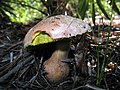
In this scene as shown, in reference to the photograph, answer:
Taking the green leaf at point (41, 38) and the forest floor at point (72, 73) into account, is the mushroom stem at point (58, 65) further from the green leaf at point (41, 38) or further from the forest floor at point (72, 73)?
the green leaf at point (41, 38)

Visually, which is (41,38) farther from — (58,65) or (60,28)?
(58,65)

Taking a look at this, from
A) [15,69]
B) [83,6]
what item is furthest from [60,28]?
[83,6]

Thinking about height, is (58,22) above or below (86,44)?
above

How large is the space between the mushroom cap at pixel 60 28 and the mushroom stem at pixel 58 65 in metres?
0.14

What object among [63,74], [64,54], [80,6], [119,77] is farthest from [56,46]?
[80,6]

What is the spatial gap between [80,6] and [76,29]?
2.16ft

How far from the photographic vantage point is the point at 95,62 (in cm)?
157

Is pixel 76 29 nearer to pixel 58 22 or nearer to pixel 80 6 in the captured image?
pixel 58 22

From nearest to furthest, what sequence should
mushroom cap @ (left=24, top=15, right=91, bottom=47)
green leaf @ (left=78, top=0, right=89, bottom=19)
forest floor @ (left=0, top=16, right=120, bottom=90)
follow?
1. mushroom cap @ (left=24, top=15, right=91, bottom=47)
2. forest floor @ (left=0, top=16, right=120, bottom=90)
3. green leaf @ (left=78, top=0, right=89, bottom=19)

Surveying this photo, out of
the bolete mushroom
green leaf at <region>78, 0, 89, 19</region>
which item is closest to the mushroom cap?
the bolete mushroom

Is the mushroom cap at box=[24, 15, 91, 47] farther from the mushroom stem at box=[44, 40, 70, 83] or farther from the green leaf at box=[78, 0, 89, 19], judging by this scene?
the green leaf at box=[78, 0, 89, 19]

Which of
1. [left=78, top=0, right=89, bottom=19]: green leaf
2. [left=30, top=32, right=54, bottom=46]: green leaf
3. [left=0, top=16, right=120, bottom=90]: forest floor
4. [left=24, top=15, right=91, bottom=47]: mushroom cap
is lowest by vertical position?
[left=0, top=16, right=120, bottom=90]: forest floor

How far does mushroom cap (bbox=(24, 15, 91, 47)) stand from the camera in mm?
1252

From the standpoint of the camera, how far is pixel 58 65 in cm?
145
